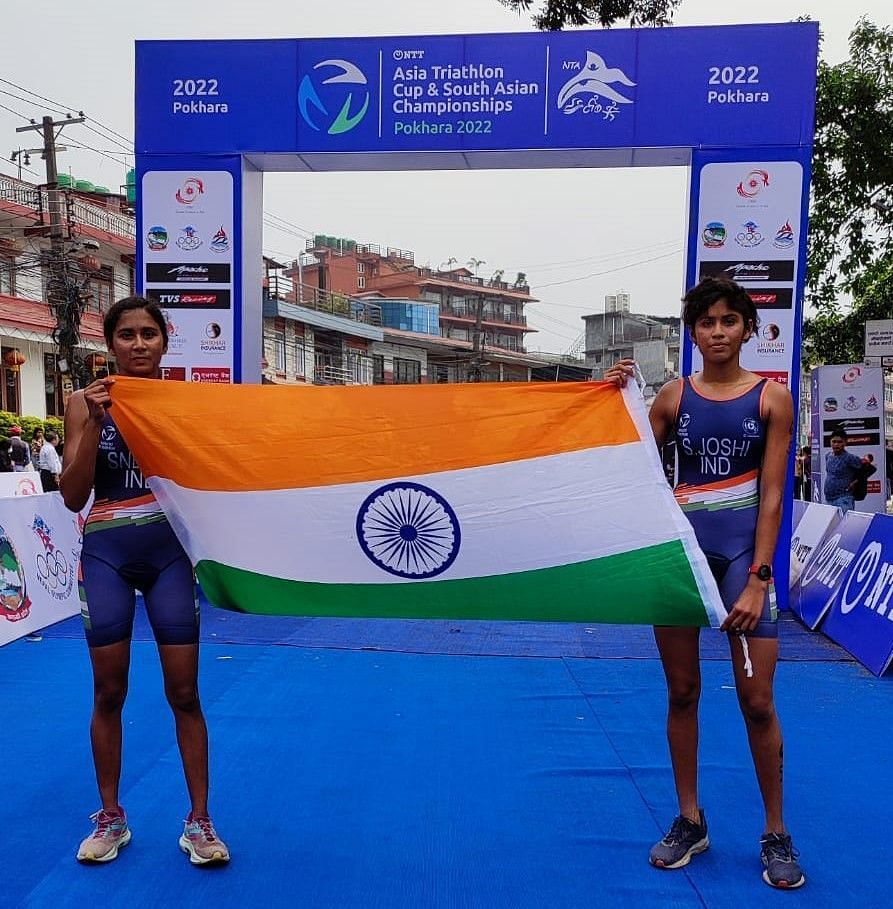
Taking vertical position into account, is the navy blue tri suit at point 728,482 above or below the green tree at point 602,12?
below

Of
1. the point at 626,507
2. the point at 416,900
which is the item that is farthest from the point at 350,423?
the point at 416,900

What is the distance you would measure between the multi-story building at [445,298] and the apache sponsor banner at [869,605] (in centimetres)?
3801

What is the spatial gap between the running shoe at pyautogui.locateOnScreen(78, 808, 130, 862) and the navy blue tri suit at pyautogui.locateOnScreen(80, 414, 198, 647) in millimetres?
585

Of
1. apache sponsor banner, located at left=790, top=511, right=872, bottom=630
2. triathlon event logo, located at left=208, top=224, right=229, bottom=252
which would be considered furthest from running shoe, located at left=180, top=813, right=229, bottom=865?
triathlon event logo, located at left=208, top=224, right=229, bottom=252

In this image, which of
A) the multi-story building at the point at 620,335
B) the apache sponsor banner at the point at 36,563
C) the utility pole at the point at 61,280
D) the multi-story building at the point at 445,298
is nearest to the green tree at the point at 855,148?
the apache sponsor banner at the point at 36,563

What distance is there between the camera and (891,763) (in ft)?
12.8

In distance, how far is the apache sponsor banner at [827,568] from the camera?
262 inches

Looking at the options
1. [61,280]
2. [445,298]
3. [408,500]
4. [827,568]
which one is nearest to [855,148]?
[827,568]

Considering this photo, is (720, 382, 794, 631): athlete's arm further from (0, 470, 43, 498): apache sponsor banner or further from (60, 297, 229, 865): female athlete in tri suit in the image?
(0, 470, 43, 498): apache sponsor banner

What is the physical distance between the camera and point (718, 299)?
2.91 meters

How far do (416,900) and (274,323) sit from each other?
Answer: 41.3 metres

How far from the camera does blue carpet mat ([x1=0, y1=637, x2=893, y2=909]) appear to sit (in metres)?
2.78

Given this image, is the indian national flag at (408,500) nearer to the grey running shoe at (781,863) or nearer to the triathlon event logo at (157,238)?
the grey running shoe at (781,863)

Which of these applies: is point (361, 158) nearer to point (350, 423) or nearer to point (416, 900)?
point (350, 423)
